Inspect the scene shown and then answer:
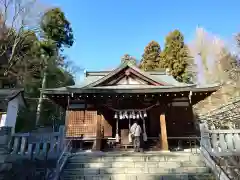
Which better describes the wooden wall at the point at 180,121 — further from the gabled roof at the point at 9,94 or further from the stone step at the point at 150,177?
the gabled roof at the point at 9,94

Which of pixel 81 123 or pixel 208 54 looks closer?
pixel 81 123

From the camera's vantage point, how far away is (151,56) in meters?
31.2

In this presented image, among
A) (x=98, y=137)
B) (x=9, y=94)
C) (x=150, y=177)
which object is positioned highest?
(x=9, y=94)

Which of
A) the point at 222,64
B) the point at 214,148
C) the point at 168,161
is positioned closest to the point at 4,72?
the point at 168,161

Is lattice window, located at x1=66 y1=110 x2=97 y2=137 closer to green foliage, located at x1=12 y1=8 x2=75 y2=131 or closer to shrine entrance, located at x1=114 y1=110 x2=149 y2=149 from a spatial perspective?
shrine entrance, located at x1=114 y1=110 x2=149 y2=149

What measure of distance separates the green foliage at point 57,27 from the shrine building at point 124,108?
16282mm

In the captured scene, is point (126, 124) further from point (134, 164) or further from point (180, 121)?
point (134, 164)

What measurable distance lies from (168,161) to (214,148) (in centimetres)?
229

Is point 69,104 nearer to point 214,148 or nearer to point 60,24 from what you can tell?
point 214,148

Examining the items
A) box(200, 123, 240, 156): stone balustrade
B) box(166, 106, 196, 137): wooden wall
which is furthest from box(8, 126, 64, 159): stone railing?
box(166, 106, 196, 137): wooden wall

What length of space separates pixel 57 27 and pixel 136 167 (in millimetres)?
23410

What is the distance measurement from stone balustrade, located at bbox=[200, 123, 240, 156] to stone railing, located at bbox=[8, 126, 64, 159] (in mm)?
6584

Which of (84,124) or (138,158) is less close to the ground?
(84,124)

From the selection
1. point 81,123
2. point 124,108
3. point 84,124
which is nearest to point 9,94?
point 81,123
